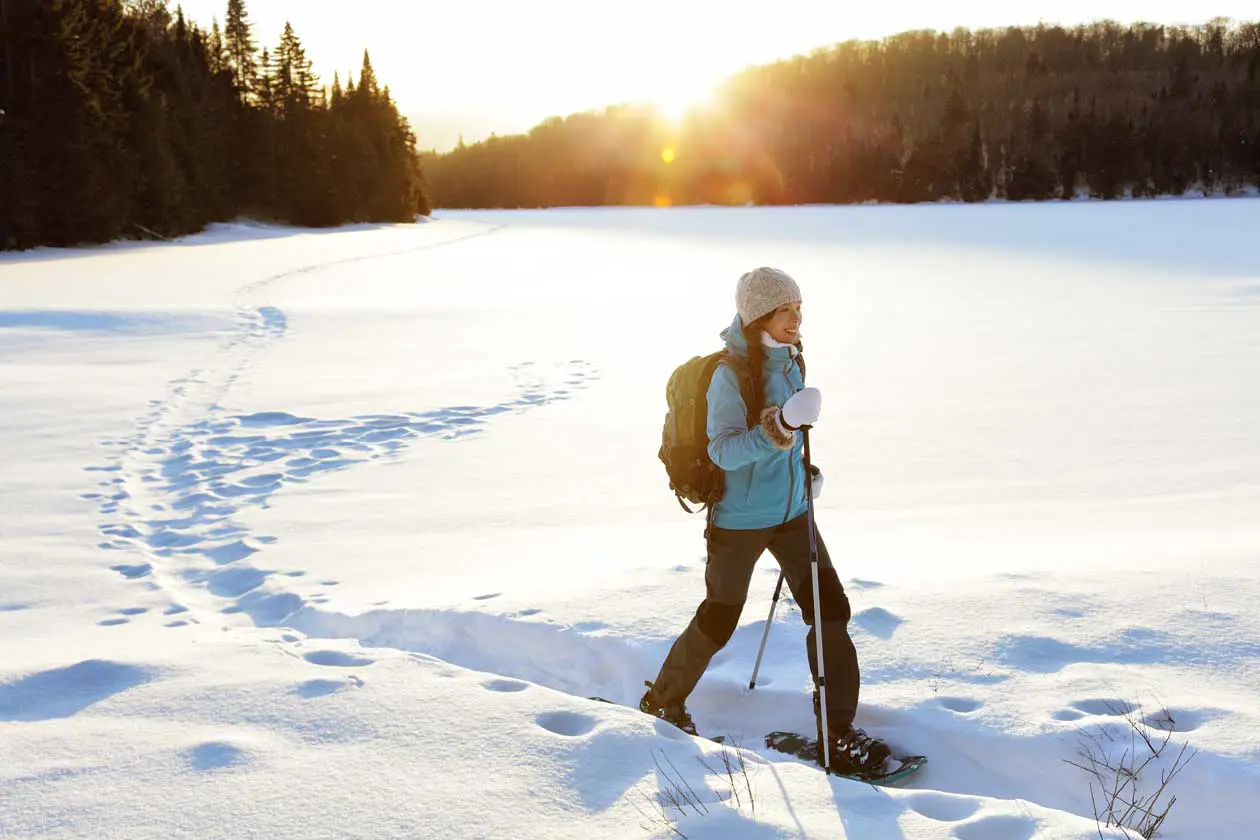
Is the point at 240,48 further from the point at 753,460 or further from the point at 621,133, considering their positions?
the point at 621,133

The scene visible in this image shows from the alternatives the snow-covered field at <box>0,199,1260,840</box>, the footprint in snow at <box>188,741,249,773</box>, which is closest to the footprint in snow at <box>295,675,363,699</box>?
the snow-covered field at <box>0,199,1260,840</box>

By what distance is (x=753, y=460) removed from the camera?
3230 millimetres

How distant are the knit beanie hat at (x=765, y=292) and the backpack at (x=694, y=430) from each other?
0.59ft

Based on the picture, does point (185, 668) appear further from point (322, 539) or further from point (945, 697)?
point (945, 697)

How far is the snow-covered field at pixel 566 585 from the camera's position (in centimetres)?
298

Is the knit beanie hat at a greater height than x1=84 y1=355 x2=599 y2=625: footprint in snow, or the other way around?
the knit beanie hat

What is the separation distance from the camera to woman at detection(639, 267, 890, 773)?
326 centimetres

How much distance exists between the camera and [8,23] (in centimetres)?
3362

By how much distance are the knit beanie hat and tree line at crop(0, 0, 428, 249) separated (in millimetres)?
34935

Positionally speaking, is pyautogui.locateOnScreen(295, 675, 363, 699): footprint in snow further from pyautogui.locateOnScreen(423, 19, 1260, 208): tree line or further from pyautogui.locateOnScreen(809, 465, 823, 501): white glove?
pyautogui.locateOnScreen(423, 19, 1260, 208): tree line

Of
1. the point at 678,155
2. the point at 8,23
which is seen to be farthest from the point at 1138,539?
the point at 678,155

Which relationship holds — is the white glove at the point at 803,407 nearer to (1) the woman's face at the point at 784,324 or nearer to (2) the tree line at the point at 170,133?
(1) the woman's face at the point at 784,324

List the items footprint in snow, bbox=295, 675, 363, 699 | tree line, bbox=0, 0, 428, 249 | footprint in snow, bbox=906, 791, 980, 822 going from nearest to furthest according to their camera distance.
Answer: footprint in snow, bbox=906, 791, 980, 822
footprint in snow, bbox=295, 675, 363, 699
tree line, bbox=0, 0, 428, 249

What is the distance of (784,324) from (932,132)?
135340 millimetres
